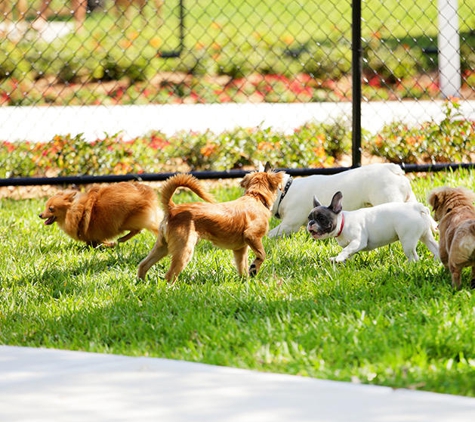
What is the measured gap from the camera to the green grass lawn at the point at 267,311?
405 centimetres

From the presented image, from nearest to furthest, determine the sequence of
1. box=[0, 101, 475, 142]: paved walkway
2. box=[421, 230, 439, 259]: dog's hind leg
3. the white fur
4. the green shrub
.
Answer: the white fur
box=[421, 230, 439, 259]: dog's hind leg
the green shrub
box=[0, 101, 475, 142]: paved walkway

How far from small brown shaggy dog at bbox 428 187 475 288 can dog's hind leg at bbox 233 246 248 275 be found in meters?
1.23

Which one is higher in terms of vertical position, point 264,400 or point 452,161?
point 452,161

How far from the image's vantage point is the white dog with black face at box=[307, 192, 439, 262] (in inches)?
229

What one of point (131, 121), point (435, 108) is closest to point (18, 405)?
point (131, 121)

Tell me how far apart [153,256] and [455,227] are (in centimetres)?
190

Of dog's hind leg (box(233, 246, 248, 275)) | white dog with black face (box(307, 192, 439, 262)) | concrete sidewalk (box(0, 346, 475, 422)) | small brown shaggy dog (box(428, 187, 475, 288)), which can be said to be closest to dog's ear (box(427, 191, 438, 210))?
small brown shaggy dog (box(428, 187, 475, 288))

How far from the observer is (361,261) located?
6.04m

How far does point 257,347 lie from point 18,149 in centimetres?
594

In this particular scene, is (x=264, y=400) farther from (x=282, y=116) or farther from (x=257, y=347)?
(x=282, y=116)

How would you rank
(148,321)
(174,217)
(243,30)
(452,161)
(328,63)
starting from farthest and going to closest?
(243,30) < (328,63) < (452,161) < (174,217) < (148,321)

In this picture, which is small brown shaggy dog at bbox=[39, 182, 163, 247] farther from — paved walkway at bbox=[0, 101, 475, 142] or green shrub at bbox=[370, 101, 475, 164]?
paved walkway at bbox=[0, 101, 475, 142]

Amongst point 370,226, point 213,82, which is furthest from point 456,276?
point 213,82

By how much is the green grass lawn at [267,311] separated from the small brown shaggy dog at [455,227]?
0.51 feet
